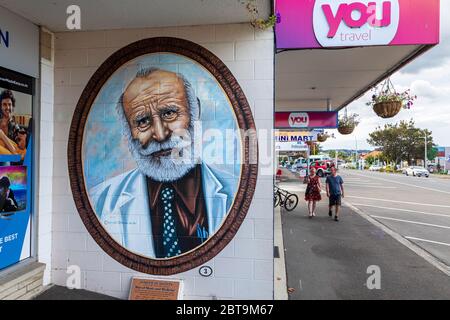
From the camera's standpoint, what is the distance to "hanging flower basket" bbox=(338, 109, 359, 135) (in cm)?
1020

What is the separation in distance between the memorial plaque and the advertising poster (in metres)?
1.40

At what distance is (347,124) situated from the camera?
1027 centimetres

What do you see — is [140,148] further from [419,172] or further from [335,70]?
[419,172]

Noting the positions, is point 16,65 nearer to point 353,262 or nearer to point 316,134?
point 353,262

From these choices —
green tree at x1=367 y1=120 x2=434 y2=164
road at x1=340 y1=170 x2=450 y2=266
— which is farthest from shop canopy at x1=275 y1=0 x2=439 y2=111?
green tree at x1=367 y1=120 x2=434 y2=164

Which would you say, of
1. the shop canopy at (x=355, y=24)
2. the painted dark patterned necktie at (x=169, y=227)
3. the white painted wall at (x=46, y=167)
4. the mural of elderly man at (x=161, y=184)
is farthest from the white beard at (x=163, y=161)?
the shop canopy at (x=355, y=24)

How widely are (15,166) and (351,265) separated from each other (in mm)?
5380

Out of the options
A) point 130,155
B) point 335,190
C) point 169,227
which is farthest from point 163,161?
point 335,190

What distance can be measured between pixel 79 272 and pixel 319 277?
355 centimetres

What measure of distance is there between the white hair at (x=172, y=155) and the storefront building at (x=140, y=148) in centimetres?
1

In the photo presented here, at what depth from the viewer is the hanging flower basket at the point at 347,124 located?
33.5 ft

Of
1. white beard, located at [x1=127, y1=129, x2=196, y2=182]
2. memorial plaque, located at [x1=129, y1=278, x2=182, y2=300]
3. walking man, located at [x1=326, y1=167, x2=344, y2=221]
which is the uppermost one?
white beard, located at [x1=127, y1=129, x2=196, y2=182]

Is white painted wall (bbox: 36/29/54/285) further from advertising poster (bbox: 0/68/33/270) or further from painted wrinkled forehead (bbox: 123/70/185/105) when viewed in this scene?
painted wrinkled forehead (bbox: 123/70/185/105)

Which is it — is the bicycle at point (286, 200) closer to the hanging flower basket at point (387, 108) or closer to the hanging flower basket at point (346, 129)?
the hanging flower basket at point (346, 129)
